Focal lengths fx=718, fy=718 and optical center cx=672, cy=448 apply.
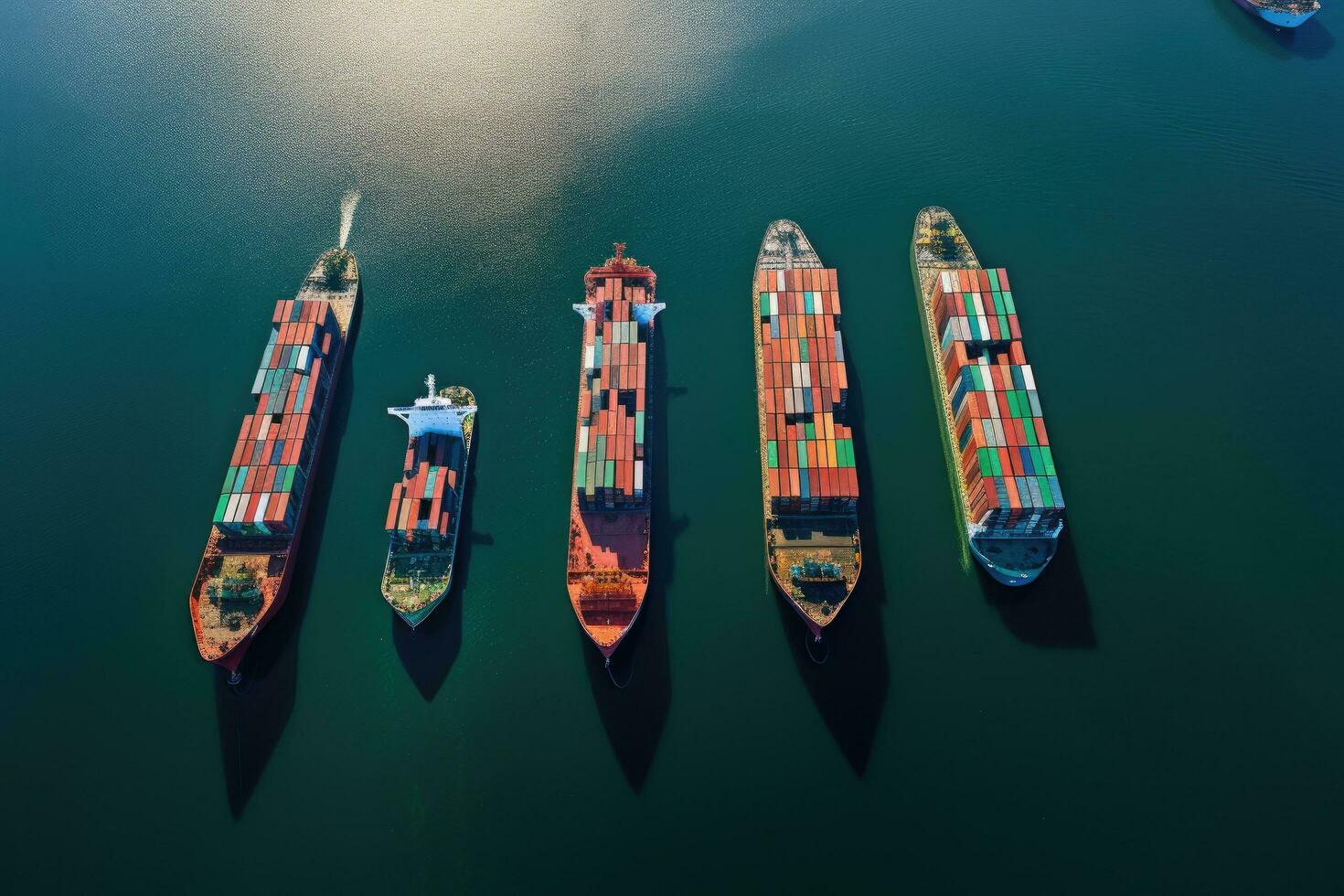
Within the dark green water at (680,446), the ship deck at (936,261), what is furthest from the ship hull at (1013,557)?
the ship deck at (936,261)

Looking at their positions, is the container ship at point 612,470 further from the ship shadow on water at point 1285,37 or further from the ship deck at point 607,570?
the ship shadow on water at point 1285,37

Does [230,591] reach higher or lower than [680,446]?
lower

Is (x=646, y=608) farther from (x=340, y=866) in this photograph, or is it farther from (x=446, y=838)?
(x=340, y=866)

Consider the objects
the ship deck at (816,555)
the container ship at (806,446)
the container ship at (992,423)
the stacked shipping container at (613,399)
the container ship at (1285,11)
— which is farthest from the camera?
the container ship at (1285,11)

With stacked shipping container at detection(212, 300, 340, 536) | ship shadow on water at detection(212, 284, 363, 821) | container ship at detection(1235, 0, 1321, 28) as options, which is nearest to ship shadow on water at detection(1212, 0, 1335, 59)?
container ship at detection(1235, 0, 1321, 28)

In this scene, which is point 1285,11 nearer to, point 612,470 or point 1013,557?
point 1013,557

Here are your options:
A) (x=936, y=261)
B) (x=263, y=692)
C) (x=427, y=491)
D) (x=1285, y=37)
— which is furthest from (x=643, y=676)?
(x=1285, y=37)

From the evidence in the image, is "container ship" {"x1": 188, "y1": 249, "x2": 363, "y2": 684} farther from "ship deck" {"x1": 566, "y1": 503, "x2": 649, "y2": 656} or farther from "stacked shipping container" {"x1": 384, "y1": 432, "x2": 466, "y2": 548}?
"ship deck" {"x1": 566, "y1": 503, "x2": 649, "y2": 656}
